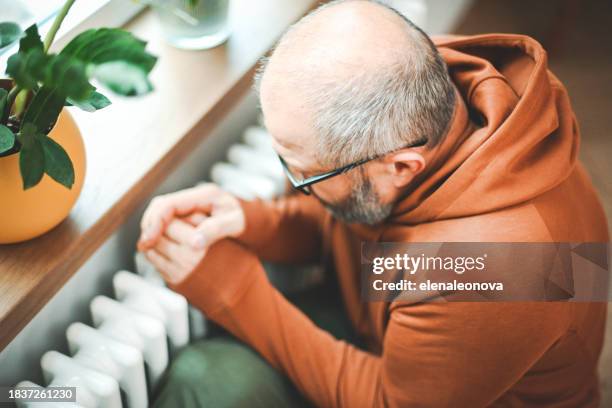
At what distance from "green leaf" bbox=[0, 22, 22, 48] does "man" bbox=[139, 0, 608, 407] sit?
1.08ft

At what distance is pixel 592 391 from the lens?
3.46 ft

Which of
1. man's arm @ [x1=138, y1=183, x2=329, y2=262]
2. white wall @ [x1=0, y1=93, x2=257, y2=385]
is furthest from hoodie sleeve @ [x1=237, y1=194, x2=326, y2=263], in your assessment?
white wall @ [x1=0, y1=93, x2=257, y2=385]

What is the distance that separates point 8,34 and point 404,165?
0.55 metres

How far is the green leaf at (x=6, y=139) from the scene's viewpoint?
674 mm

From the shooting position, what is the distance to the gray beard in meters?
0.92

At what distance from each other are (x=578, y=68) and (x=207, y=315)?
1757 mm

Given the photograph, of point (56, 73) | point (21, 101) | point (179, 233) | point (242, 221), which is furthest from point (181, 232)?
point (56, 73)

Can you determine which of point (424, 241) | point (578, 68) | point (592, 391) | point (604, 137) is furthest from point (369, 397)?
point (578, 68)

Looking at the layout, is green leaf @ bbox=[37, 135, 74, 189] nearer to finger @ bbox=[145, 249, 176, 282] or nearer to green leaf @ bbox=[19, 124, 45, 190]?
green leaf @ bbox=[19, 124, 45, 190]

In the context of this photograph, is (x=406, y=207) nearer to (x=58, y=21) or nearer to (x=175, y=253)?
(x=175, y=253)

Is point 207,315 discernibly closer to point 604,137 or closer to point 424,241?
point 424,241

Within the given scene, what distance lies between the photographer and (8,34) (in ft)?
2.47

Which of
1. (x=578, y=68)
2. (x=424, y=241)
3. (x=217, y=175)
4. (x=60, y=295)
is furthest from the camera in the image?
(x=578, y=68)

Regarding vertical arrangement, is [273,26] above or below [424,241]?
above
